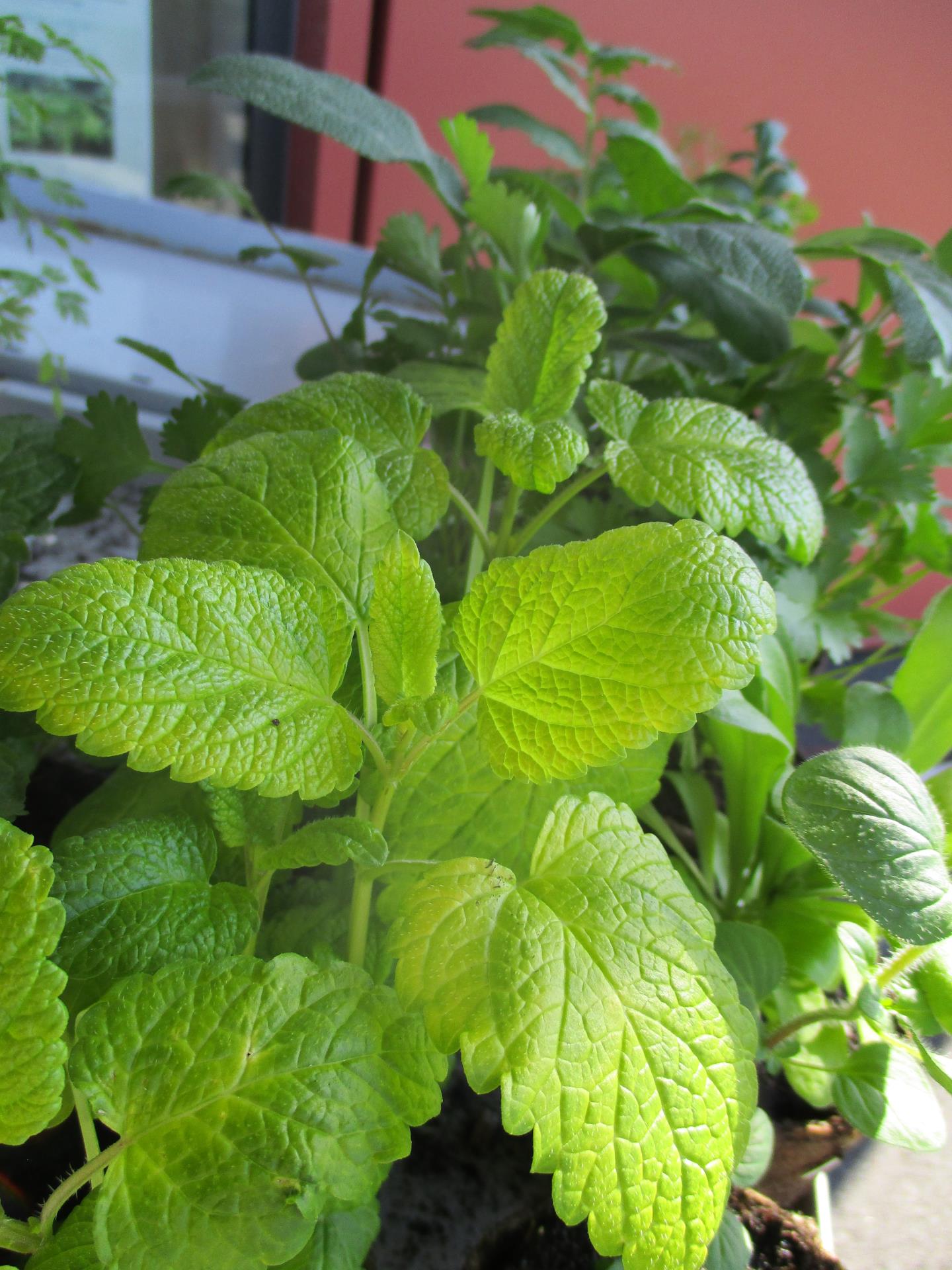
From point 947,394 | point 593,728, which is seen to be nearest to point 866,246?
point 947,394

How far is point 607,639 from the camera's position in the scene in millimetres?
376

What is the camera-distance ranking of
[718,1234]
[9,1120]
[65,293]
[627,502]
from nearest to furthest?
[9,1120]
[718,1234]
[627,502]
[65,293]

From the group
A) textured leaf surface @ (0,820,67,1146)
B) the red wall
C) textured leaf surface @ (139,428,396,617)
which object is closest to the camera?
textured leaf surface @ (0,820,67,1146)

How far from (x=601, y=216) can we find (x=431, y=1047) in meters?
0.75

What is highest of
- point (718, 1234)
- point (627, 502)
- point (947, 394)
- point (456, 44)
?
point (456, 44)

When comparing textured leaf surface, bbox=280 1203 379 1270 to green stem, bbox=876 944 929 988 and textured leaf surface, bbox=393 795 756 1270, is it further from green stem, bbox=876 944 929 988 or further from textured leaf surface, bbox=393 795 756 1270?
green stem, bbox=876 944 929 988

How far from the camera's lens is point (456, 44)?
1.44 metres

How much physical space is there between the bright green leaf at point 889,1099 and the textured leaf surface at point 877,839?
0.57 feet

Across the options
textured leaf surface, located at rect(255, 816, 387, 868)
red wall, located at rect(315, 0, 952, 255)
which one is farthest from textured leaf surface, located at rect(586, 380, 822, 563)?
red wall, located at rect(315, 0, 952, 255)

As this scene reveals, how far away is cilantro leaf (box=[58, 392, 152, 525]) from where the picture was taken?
65cm

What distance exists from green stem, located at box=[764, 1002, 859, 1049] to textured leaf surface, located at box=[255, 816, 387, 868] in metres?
0.31

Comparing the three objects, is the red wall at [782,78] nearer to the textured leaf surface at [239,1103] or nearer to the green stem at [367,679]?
the green stem at [367,679]

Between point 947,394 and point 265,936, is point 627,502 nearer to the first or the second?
point 947,394

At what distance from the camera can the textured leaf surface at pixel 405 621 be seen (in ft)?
1.31
